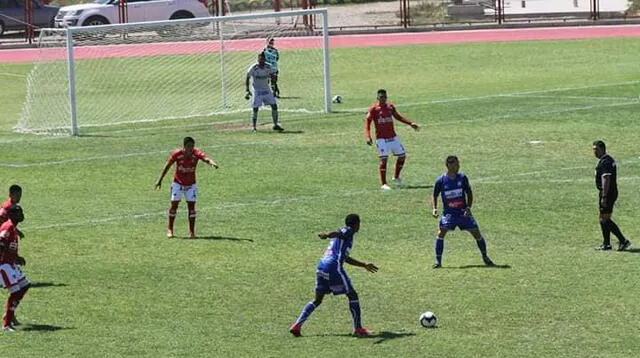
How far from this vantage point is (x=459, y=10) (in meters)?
74.4

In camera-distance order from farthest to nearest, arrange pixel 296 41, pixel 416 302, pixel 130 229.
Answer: pixel 296 41, pixel 130 229, pixel 416 302

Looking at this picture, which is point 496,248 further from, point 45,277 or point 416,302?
point 45,277

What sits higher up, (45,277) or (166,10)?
(166,10)

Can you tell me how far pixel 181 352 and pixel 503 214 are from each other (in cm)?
1129

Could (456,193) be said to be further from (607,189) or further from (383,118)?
(383,118)

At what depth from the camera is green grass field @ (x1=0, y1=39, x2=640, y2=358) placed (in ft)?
65.6

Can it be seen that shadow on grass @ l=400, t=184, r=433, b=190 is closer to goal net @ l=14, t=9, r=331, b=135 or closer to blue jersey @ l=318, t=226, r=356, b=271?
blue jersey @ l=318, t=226, r=356, b=271

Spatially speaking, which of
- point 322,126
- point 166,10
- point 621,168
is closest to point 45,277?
point 621,168

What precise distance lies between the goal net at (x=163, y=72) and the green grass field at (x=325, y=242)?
1620mm

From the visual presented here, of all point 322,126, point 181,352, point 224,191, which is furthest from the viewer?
point 322,126

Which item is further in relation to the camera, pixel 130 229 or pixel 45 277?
pixel 130 229

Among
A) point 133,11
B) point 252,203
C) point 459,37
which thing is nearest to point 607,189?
point 252,203

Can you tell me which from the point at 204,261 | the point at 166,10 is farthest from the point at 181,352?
the point at 166,10

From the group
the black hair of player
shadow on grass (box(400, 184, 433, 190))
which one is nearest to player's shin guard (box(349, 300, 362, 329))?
the black hair of player
